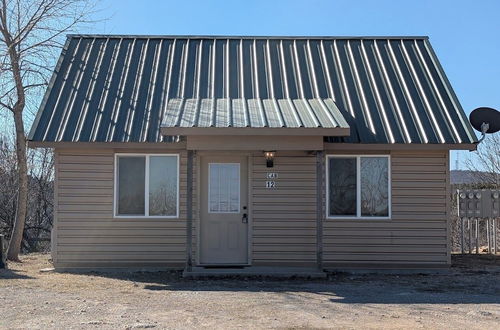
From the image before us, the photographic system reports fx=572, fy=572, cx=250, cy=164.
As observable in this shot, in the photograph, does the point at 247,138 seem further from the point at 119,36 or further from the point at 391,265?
the point at 119,36

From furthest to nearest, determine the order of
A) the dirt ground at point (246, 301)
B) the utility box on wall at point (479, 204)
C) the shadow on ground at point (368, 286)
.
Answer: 1. the utility box on wall at point (479, 204)
2. the shadow on ground at point (368, 286)
3. the dirt ground at point (246, 301)

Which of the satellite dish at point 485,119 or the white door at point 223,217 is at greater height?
the satellite dish at point 485,119

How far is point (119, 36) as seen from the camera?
548 inches

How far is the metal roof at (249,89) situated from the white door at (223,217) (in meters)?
1.34

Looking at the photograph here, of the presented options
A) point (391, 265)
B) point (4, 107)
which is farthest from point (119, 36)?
point (391, 265)

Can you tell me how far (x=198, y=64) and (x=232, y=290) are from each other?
5.99 m

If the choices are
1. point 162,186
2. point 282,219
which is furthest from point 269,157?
point 162,186

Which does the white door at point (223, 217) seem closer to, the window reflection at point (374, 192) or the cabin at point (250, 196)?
the cabin at point (250, 196)

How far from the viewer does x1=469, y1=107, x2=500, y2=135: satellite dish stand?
12082 mm

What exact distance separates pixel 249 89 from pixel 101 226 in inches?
165

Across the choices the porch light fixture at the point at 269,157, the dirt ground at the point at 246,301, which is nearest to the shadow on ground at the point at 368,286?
the dirt ground at the point at 246,301

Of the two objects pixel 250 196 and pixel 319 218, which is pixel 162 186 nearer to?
pixel 250 196

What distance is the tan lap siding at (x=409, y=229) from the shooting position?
11.1m

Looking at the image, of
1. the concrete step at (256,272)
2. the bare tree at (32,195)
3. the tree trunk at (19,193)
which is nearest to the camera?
the concrete step at (256,272)
